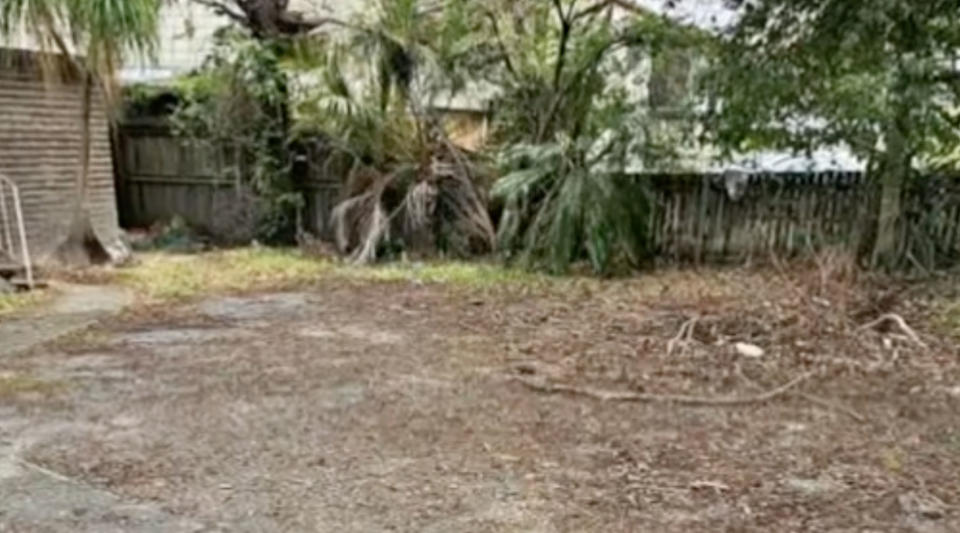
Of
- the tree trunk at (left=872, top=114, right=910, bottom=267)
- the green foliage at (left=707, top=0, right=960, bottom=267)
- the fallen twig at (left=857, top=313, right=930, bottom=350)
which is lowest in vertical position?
the fallen twig at (left=857, top=313, right=930, bottom=350)

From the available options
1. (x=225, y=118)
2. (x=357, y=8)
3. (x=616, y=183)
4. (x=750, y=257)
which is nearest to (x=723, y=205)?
(x=750, y=257)

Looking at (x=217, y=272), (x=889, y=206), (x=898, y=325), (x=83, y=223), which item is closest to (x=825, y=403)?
(x=898, y=325)

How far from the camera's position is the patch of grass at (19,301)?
24.4 ft

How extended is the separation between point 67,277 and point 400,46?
150 inches

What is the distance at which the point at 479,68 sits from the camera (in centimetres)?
1012

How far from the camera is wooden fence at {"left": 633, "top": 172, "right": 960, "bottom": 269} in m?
9.13

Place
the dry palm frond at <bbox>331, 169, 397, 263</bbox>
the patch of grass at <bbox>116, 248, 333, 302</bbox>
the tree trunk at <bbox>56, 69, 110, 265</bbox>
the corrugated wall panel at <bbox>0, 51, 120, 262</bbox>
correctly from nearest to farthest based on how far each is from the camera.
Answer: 1. the patch of grass at <bbox>116, 248, 333, 302</bbox>
2. the corrugated wall panel at <bbox>0, 51, 120, 262</bbox>
3. the tree trunk at <bbox>56, 69, 110, 265</bbox>
4. the dry palm frond at <bbox>331, 169, 397, 263</bbox>

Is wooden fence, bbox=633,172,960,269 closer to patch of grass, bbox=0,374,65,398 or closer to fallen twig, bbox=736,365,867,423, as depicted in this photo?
fallen twig, bbox=736,365,867,423

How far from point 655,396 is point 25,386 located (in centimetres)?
317

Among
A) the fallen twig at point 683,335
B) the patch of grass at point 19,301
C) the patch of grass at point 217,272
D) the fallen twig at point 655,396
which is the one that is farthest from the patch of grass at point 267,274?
the fallen twig at point 655,396

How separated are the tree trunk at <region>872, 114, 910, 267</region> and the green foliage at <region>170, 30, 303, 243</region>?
6091mm

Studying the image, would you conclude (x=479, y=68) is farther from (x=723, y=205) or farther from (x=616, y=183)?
(x=723, y=205)

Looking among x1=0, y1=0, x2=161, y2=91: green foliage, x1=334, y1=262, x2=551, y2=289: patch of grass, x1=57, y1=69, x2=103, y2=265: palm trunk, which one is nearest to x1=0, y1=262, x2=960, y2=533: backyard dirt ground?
x1=334, y1=262, x2=551, y2=289: patch of grass

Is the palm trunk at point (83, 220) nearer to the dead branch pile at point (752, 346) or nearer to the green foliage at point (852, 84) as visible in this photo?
the dead branch pile at point (752, 346)
